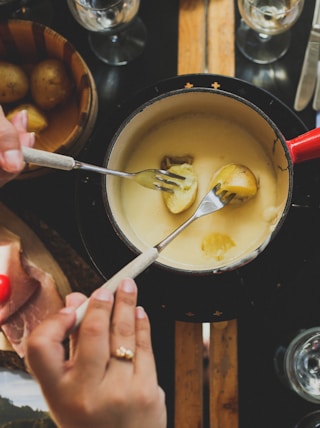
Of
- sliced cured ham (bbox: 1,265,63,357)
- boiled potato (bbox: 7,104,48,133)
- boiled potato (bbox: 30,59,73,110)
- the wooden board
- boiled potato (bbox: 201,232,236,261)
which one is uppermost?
boiled potato (bbox: 30,59,73,110)

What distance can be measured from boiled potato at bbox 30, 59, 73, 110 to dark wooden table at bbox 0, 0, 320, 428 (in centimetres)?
7

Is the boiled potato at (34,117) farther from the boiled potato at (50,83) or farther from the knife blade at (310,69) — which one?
the knife blade at (310,69)

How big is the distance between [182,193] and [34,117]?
0.29m

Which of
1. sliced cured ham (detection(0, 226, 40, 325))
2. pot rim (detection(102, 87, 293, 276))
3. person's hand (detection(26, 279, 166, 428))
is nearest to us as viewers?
person's hand (detection(26, 279, 166, 428))

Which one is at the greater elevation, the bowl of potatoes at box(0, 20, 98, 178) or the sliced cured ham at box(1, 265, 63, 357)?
the bowl of potatoes at box(0, 20, 98, 178)

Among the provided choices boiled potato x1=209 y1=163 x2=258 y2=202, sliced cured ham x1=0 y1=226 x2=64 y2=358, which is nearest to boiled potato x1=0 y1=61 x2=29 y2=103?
sliced cured ham x1=0 y1=226 x2=64 y2=358

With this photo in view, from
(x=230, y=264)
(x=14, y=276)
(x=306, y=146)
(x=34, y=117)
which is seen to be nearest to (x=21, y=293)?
(x=14, y=276)

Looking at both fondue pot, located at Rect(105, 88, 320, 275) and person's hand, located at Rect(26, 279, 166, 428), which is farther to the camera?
fondue pot, located at Rect(105, 88, 320, 275)

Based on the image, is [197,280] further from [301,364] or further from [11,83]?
[11,83]

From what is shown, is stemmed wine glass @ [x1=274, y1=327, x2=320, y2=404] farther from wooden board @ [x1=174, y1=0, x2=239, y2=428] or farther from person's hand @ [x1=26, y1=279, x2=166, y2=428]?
person's hand @ [x1=26, y1=279, x2=166, y2=428]

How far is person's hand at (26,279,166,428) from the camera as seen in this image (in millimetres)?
682

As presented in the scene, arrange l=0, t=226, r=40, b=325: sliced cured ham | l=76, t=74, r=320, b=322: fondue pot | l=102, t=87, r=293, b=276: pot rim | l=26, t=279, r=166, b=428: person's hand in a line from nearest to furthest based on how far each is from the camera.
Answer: l=26, t=279, r=166, b=428: person's hand, l=102, t=87, r=293, b=276: pot rim, l=76, t=74, r=320, b=322: fondue pot, l=0, t=226, r=40, b=325: sliced cured ham

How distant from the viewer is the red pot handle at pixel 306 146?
2.68 feet

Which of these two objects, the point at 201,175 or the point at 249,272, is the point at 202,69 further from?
the point at 249,272
